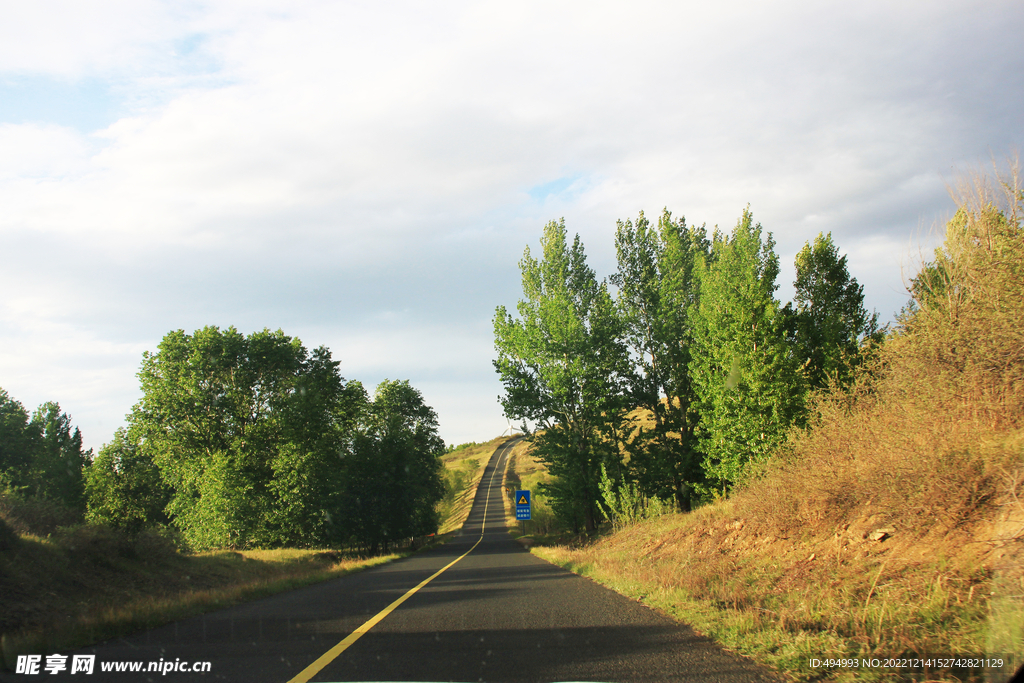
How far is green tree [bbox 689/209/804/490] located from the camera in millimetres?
20859

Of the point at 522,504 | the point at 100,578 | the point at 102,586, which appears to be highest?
the point at 100,578

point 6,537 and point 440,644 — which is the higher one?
point 6,537

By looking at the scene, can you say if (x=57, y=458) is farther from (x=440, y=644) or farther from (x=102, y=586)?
(x=440, y=644)

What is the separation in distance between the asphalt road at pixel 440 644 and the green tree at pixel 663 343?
20874 millimetres

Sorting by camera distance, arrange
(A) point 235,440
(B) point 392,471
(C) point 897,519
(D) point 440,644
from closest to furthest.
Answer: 1. (D) point 440,644
2. (C) point 897,519
3. (A) point 235,440
4. (B) point 392,471

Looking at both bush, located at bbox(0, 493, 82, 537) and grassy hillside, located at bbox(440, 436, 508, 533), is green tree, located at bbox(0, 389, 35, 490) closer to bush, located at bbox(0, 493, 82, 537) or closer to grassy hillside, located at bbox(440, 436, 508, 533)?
bush, located at bbox(0, 493, 82, 537)

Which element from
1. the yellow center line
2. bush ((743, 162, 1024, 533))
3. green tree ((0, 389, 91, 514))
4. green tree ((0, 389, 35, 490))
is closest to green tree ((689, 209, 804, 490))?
bush ((743, 162, 1024, 533))

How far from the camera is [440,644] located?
6359mm

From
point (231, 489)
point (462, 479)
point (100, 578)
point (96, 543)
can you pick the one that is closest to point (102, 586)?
point (100, 578)

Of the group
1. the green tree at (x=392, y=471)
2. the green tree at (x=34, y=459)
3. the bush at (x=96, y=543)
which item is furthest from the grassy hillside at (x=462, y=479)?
the bush at (x=96, y=543)
